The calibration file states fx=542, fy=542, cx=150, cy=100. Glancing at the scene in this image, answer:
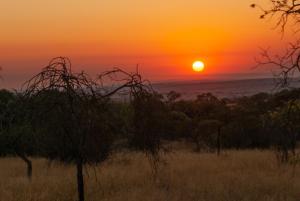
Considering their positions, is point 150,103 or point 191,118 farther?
point 191,118

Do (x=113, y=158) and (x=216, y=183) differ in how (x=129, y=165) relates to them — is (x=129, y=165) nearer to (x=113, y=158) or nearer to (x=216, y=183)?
(x=113, y=158)

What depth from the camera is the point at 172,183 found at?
1412 cm

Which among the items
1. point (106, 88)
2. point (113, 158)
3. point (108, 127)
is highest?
point (106, 88)

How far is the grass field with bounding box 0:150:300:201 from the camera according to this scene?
12016 mm

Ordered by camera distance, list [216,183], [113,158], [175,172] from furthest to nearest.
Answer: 1. [113,158]
2. [175,172]
3. [216,183]

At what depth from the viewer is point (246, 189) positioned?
12891mm

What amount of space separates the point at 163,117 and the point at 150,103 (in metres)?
0.47

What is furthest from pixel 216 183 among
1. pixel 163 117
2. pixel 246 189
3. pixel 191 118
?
pixel 191 118

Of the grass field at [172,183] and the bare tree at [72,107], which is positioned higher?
the bare tree at [72,107]

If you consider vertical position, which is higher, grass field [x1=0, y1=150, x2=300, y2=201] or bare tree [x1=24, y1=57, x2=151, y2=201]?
bare tree [x1=24, y1=57, x2=151, y2=201]

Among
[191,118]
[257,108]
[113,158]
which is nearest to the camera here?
[113,158]

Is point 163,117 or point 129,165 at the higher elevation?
point 163,117

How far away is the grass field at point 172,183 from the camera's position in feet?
39.4

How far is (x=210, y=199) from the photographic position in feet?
38.2
